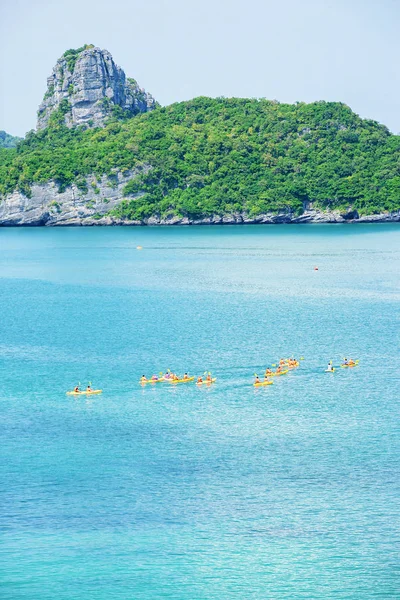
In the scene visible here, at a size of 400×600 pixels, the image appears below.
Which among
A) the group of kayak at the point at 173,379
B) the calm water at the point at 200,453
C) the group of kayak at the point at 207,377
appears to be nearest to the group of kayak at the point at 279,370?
the group of kayak at the point at 207,377

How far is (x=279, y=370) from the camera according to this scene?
6638 centimetres

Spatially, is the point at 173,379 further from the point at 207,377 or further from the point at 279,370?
the point at 279,370

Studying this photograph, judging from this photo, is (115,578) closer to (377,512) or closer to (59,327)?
(377,512)

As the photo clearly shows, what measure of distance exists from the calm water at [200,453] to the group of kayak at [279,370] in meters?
0.75

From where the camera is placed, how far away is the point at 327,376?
65875 millimetres

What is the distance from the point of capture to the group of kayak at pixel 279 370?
208ft

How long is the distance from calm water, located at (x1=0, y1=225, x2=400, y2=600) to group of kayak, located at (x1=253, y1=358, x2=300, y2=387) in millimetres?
750

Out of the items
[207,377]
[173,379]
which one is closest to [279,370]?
[207,377]

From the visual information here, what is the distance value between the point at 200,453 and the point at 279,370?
18292 millimetres

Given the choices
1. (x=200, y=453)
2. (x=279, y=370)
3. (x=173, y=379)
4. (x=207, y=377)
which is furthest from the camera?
(x=279, y=370)

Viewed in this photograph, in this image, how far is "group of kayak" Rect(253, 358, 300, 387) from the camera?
6350 centimetres

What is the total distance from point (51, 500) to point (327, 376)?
2801 cm

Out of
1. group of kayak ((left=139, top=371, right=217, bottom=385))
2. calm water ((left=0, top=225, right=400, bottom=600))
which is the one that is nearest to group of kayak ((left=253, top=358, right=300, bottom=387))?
calm water ((left=0, top=225, right=400, bottom=600))

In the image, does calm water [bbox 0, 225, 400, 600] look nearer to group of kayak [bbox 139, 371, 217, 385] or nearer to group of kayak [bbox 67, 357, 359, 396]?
group of kayak [bbox 67, 357, 359, 396]
